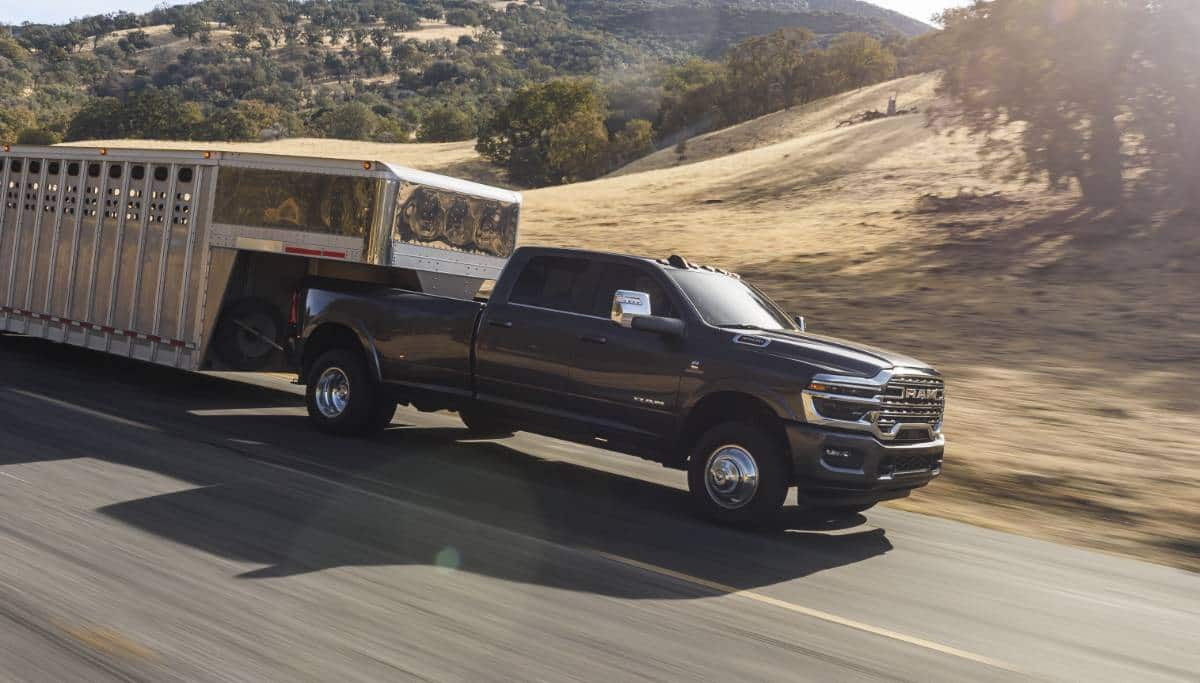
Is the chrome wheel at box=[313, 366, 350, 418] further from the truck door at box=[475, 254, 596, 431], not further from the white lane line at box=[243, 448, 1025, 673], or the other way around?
the white lane line at box=[243, 448, 1025, 673]

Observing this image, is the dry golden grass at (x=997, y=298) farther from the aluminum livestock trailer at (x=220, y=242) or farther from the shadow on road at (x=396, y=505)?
the aluminum livestock trailer at (x=220, y=242)

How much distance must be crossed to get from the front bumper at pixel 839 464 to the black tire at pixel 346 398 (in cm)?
424

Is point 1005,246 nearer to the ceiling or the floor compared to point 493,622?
nearer to the ceiling

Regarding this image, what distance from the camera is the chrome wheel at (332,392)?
10.6m

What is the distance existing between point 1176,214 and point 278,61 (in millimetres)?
178382

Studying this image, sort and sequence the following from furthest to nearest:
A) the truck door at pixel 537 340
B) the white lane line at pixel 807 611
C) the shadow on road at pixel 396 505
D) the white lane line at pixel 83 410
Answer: the white lane line at pixel 83 410 < the truck door at pixel 537 340 < the shadow on road at pixel 396 505 < the white lane line at pixel 807 611

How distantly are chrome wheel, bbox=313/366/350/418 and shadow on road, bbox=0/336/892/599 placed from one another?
0.39 meters

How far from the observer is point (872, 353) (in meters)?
8.24

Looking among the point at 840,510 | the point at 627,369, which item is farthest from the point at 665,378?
the point at 840,510

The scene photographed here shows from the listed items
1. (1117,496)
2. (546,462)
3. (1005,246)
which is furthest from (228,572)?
(1005,246)

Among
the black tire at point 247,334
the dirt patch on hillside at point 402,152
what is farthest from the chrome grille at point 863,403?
the dirt patch on hillside at point 402,152

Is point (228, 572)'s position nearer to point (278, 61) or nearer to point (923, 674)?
point (923, 674)

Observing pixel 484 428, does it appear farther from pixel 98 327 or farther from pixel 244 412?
pixel 98 327

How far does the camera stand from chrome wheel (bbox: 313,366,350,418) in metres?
10.6
